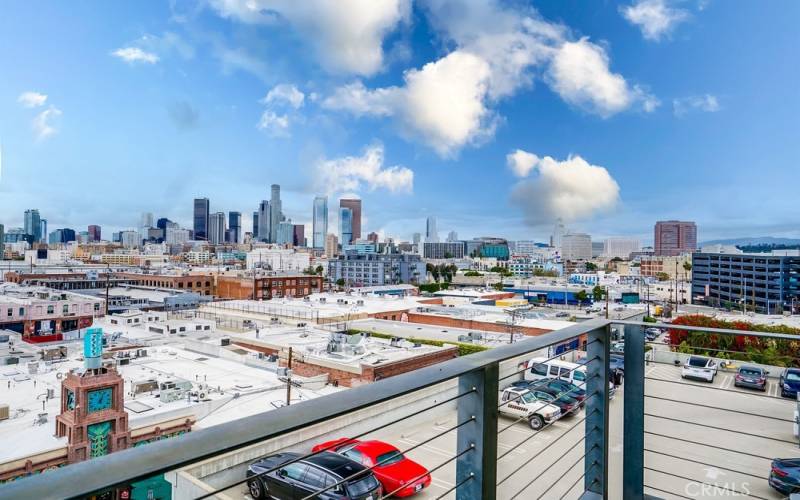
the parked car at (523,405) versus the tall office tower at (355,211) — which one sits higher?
the tall office tower at (355,211)

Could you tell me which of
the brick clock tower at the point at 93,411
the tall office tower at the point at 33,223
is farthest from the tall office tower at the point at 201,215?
the brick clock tower at the point at 93,411

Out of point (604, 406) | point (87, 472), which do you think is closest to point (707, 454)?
point (604, 406)

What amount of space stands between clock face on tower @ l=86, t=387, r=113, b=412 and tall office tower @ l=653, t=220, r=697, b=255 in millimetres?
113324

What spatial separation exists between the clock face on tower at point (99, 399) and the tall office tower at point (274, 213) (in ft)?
451

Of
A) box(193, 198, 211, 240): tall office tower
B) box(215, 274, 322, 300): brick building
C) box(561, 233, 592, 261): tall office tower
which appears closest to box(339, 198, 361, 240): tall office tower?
box(193, 198, 211, 240): tall office tower

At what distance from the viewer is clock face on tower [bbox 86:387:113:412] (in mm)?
5828

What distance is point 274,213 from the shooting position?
477 feet

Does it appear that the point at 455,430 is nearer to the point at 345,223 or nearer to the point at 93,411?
the point at 93,411

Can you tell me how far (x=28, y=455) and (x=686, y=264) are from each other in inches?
2321

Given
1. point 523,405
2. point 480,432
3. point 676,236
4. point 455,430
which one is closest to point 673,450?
point 523,405

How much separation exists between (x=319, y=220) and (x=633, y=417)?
547 ft

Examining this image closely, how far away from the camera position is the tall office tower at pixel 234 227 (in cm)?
13506

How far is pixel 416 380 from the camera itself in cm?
80

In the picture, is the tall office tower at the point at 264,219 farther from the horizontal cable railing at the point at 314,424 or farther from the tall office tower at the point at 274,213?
the horizontal cable railing at the point at 314,424
